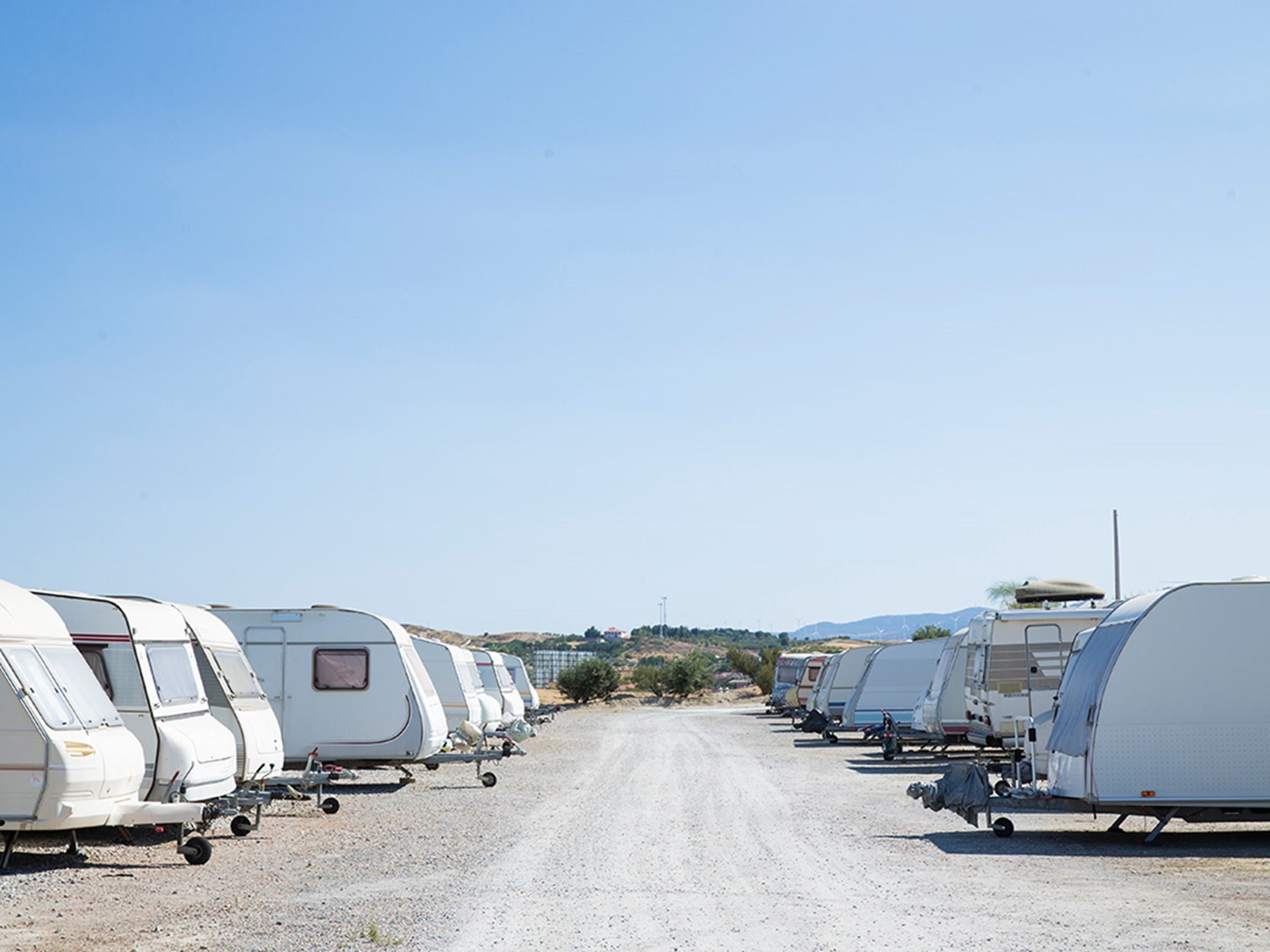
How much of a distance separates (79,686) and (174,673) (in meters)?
1.72

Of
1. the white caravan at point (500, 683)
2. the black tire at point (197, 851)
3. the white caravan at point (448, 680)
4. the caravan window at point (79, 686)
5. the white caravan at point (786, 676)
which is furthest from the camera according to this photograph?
the white caravan at point (786, 676)

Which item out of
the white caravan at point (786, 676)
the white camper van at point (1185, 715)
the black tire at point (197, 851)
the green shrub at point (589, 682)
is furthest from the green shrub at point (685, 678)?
the black tire at point (197, 851)

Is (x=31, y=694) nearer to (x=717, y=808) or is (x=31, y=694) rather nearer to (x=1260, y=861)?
(x=717, y=808)

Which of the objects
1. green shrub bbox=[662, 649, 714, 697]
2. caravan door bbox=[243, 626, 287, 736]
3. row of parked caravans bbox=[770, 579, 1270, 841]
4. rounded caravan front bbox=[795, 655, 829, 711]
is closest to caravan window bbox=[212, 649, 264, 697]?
caravan door bbox=[243, 626, 287, 736]

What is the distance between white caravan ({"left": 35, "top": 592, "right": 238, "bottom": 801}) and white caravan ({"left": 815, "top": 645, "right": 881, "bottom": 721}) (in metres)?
23.2

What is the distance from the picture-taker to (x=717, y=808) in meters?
17.5

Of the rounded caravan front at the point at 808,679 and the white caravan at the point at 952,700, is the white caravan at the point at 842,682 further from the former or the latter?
the white caravan at the point at 952,700

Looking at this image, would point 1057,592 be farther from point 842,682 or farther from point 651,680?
point 651,680

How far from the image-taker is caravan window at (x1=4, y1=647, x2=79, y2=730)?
36.8ft

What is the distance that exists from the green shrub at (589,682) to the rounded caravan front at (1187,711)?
2210 inches

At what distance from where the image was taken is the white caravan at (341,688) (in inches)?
797

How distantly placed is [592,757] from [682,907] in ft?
61.7

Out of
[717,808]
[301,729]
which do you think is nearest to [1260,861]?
[717,808]

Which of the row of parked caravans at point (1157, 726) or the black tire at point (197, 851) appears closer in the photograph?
the black tire at point (197, 851)
